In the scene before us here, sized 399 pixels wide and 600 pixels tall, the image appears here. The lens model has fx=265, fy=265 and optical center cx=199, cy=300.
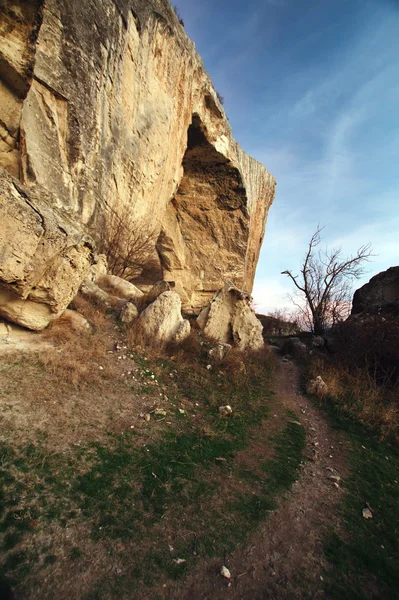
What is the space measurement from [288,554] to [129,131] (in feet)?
41.6

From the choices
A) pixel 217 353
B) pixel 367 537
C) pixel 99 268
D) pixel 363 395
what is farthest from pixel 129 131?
pixel 367 537

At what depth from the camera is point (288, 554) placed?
2.47 metres

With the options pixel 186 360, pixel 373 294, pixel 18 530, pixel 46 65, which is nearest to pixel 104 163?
pixel 46 65

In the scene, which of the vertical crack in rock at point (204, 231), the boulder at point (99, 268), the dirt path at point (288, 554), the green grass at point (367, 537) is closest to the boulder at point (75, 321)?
the boulder at point (99, 268)

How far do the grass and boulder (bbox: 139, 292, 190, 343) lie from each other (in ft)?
8.89

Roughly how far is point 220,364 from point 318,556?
4.48 m

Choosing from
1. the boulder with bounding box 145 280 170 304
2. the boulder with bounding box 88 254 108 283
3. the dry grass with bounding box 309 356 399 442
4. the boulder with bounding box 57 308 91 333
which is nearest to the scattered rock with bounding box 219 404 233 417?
the dry grass with bounding box 309 356 399 442

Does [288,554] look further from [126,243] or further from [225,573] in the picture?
[126,243]

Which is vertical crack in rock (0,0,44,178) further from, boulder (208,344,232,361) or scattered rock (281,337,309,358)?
scattered rock (281,337,309,358)

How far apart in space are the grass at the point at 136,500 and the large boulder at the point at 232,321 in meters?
4.50

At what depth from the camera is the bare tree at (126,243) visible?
1134 cm

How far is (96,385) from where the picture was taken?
459 cm

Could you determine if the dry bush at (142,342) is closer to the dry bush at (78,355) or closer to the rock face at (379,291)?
the dry bush at (78,355)

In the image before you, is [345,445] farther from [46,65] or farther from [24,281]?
[46,65]
